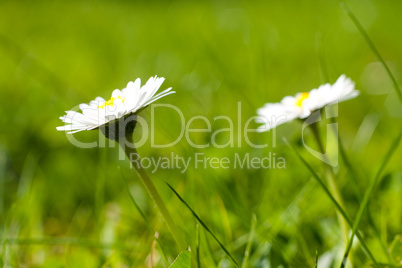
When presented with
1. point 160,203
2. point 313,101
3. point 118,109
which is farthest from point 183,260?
point 313,101

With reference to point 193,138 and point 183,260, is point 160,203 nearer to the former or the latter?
point 183,260

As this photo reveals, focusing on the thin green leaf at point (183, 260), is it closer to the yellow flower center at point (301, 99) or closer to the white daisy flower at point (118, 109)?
the white daisy flower at point (118, 109)

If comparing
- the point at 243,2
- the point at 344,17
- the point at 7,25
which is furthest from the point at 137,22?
the point at 344,17

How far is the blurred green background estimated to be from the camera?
2.22ft

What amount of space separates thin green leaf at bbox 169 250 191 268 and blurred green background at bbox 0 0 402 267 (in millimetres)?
98

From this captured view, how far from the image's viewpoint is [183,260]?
19.2 inches

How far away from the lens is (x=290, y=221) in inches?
27.8

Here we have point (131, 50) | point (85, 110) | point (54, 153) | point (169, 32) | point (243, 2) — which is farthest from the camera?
point (243, 2)

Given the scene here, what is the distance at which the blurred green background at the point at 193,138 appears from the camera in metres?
0.68

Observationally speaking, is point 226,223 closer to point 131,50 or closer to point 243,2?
point 131,50

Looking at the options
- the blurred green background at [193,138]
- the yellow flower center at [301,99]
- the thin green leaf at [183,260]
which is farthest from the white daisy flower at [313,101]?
the thin green leaf at [183,260]

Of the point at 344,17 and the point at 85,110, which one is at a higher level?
the point at 344,17

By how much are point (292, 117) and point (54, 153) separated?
0.62m

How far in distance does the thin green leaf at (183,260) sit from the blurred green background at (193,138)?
0.10 meters
